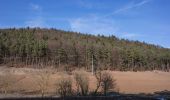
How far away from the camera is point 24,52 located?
137 m

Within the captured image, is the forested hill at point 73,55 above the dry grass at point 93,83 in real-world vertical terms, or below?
A: above

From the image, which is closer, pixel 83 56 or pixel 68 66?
pixel 68 66

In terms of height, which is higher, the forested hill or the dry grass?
the forested hill

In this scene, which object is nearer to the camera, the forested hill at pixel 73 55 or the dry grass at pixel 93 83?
the dry grass at pixel 93 83

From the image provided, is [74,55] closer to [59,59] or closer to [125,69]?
[59,59]

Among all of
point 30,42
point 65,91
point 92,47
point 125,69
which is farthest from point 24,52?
point 65,91

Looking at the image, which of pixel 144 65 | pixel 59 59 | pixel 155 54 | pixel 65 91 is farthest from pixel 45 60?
pixel 65 91

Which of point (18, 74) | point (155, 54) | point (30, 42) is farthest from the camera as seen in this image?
point (155, 54)

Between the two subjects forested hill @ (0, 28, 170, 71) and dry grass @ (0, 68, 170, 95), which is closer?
dry grass @ (0, 68, 170, 95)

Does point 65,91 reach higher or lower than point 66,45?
lower

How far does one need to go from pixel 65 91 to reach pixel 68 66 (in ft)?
286

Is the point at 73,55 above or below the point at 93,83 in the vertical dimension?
above

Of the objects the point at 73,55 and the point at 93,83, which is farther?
the point at 73,55

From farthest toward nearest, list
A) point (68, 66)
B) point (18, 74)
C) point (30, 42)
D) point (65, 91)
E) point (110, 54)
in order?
point (110, 54)
point (30, 42)
point (68, 66)
point (18, 74)
point (65, 91)
